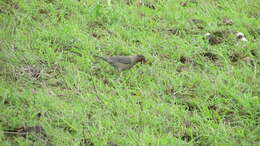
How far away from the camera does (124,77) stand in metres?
3.45

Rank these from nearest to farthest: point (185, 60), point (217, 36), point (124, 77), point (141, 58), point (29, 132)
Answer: point (29, 132), point (124, 77), point (141, 58), point (185, 60), point (217, 36)

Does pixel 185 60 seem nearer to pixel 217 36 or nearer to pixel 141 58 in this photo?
pixel 141 58

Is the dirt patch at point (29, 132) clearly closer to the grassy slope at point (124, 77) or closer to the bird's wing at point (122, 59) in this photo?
the grassy slope at point (124, 77)

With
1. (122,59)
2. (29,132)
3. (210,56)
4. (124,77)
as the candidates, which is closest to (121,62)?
Result: (122,59)

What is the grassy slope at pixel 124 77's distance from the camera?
271 centimetres

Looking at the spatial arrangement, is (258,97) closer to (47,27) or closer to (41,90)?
(41,90)

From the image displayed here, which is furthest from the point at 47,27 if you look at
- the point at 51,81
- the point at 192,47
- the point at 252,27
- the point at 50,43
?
the point at 252,27

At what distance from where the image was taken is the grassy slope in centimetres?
271

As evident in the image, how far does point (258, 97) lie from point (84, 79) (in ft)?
4.68

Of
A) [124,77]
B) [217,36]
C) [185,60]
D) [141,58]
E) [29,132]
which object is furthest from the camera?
[217,36]

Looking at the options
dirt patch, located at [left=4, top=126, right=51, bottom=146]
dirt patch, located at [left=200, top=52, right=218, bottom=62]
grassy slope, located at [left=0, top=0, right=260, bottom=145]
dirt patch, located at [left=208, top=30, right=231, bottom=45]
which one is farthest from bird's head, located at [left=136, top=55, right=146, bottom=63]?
dirt patch, located at [left=4, top=126, right=51, bottom=146]

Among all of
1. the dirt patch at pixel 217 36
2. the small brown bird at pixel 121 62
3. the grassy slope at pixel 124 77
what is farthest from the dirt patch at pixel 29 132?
the dirt patch at pixel 217 36

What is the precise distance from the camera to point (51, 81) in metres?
3.23

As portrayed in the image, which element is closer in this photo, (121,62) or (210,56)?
(121,62)
